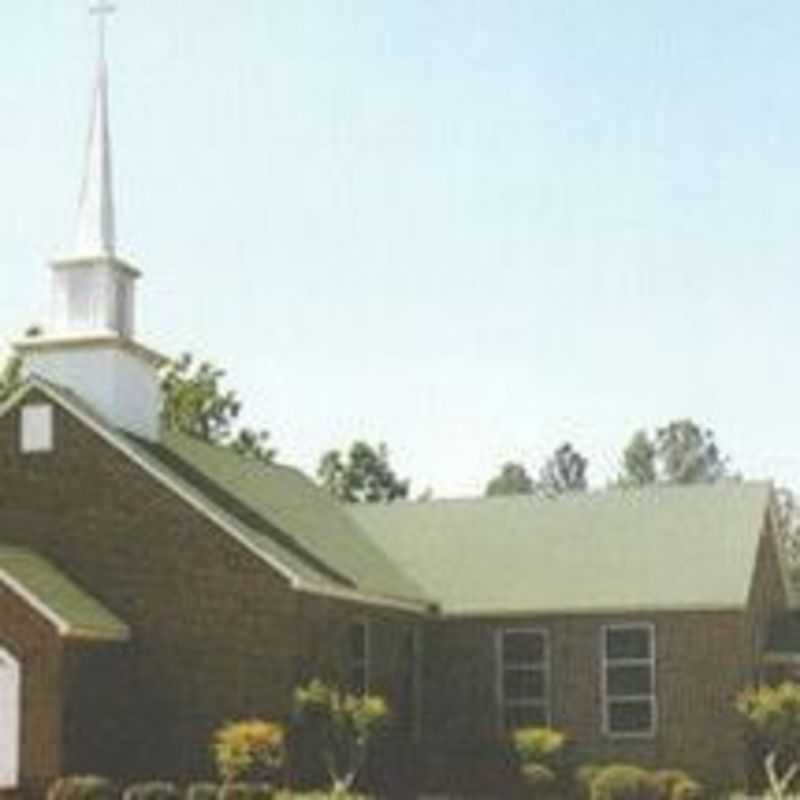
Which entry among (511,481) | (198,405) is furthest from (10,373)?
(511,481)

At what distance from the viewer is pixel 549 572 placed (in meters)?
50.2

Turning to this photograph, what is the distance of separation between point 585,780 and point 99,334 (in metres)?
→ 13.9

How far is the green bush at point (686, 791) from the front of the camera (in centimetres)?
4312

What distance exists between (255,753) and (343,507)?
16316 millimetres

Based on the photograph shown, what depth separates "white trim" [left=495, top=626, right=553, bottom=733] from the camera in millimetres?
48719

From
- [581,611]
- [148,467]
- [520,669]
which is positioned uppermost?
[148,467]

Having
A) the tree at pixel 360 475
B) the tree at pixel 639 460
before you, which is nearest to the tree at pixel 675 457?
the tree at pixel 639 460

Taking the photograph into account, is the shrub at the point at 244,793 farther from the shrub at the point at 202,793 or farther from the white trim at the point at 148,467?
the white trim at the point at 148,467

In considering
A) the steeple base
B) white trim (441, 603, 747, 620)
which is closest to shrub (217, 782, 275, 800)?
the steeple base

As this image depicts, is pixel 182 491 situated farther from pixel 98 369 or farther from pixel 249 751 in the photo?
pixel 249 751

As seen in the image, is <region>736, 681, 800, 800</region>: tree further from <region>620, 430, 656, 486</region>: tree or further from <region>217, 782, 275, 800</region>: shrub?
<region>620, 430, 656, 486</region>: tree

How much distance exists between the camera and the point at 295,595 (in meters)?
41.6

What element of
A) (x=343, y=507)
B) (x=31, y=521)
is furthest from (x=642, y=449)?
(x=31, y=521)

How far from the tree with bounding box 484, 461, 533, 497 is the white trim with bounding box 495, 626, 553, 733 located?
325 feet
